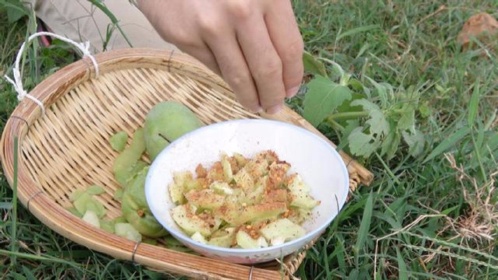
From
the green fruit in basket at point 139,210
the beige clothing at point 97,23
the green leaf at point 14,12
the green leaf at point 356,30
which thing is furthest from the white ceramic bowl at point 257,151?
the green leaf at point 14,12

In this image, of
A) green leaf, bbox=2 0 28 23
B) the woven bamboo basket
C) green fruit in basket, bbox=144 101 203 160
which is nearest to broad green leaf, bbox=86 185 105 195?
the woven bamboo basket

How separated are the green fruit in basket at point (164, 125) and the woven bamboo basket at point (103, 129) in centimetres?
10

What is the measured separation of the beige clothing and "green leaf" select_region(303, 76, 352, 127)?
464mm

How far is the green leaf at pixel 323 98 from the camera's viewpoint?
4.81ft

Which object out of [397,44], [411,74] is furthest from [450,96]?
[397,44]

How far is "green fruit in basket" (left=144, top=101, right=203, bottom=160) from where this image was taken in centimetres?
144

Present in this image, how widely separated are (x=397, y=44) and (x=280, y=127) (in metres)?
0.69

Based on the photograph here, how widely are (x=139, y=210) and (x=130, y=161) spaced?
181 mm

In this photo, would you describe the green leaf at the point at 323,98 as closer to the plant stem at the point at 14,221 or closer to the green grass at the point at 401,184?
the green grass at the point at 401,184

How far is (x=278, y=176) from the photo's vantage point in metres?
1.35

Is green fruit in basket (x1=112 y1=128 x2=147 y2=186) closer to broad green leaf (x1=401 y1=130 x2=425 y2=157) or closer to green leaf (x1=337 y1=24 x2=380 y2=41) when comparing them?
broad green leaf (x1=401 y1=130 x2=425 y2=157)

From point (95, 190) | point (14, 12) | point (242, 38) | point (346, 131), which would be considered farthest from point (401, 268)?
point (14, 12)

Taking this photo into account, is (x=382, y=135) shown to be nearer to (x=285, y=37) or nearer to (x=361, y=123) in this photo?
(x=361, y=123)

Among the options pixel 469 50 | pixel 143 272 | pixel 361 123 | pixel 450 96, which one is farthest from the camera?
pixel 469 50
